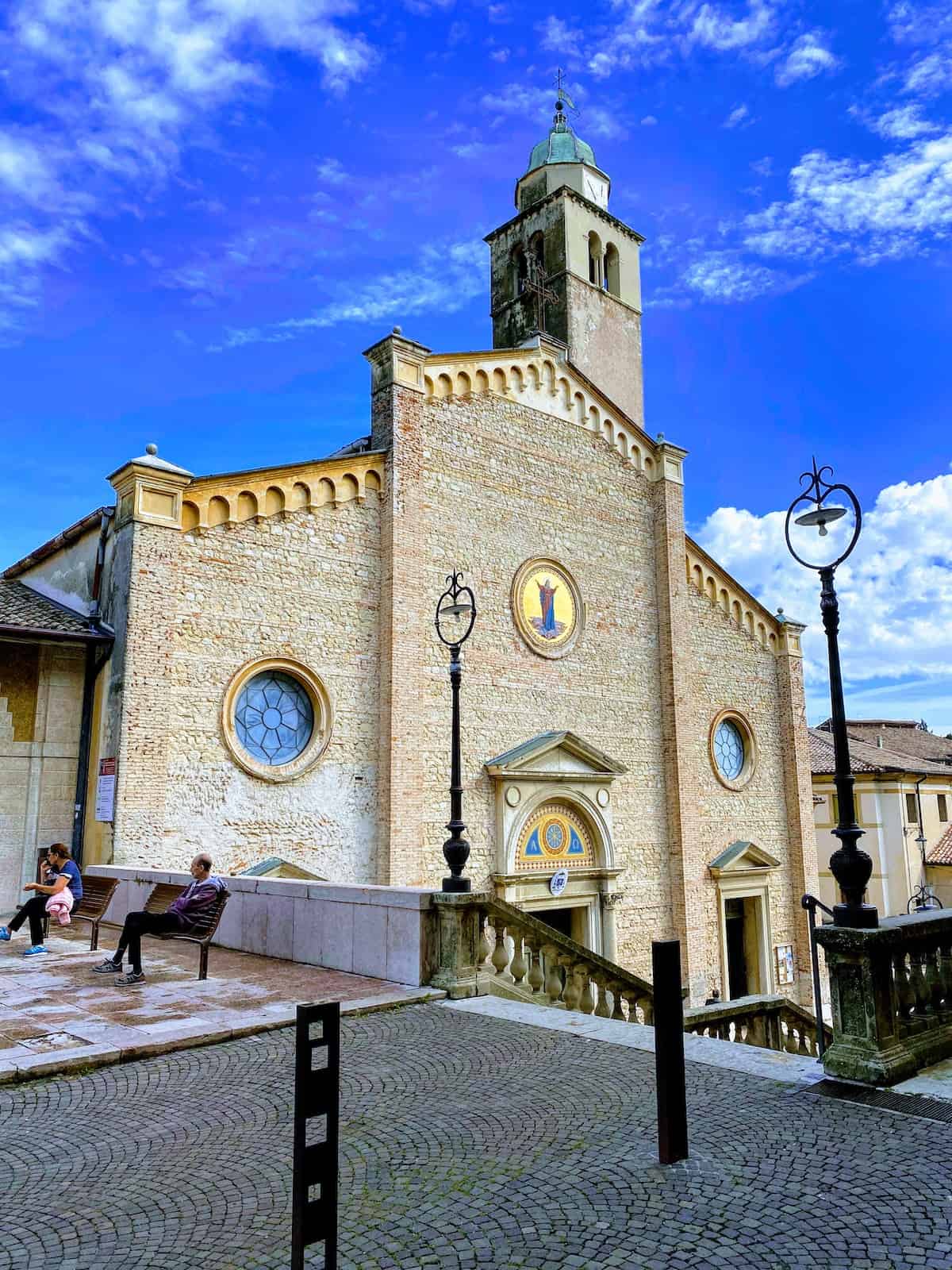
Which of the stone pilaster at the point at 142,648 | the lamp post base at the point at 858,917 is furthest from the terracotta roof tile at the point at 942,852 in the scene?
the lamp post base at the point at 858,917

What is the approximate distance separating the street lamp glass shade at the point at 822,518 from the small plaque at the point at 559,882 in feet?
40.4

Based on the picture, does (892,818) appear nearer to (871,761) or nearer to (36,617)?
(871,761)

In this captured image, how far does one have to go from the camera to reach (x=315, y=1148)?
3279mm

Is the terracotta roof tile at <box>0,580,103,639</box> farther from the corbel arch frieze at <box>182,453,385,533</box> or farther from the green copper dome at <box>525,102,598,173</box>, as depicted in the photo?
the green copper dome at <box>525,102,598,173</box>

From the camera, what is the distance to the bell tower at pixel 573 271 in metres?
23.2

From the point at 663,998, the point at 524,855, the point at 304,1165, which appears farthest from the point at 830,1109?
the point at 524,855

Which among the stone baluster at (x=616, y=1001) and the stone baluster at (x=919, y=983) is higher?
the stone baluster at (x=919, y=983)

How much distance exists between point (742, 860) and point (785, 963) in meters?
3.23

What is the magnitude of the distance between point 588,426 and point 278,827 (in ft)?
40.7

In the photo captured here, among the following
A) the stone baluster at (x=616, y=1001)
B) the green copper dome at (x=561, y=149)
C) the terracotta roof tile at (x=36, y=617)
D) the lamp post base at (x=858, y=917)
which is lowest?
the stone baluster at (x=616, y=1001)

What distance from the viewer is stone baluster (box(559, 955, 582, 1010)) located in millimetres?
9773

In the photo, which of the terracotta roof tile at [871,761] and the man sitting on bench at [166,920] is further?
the terracotta roof tile at [871,761]

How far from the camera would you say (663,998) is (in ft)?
15.5

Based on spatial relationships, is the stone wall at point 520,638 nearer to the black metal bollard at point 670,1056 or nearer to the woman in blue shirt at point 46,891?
the woman in blue shirt at point 46,891
